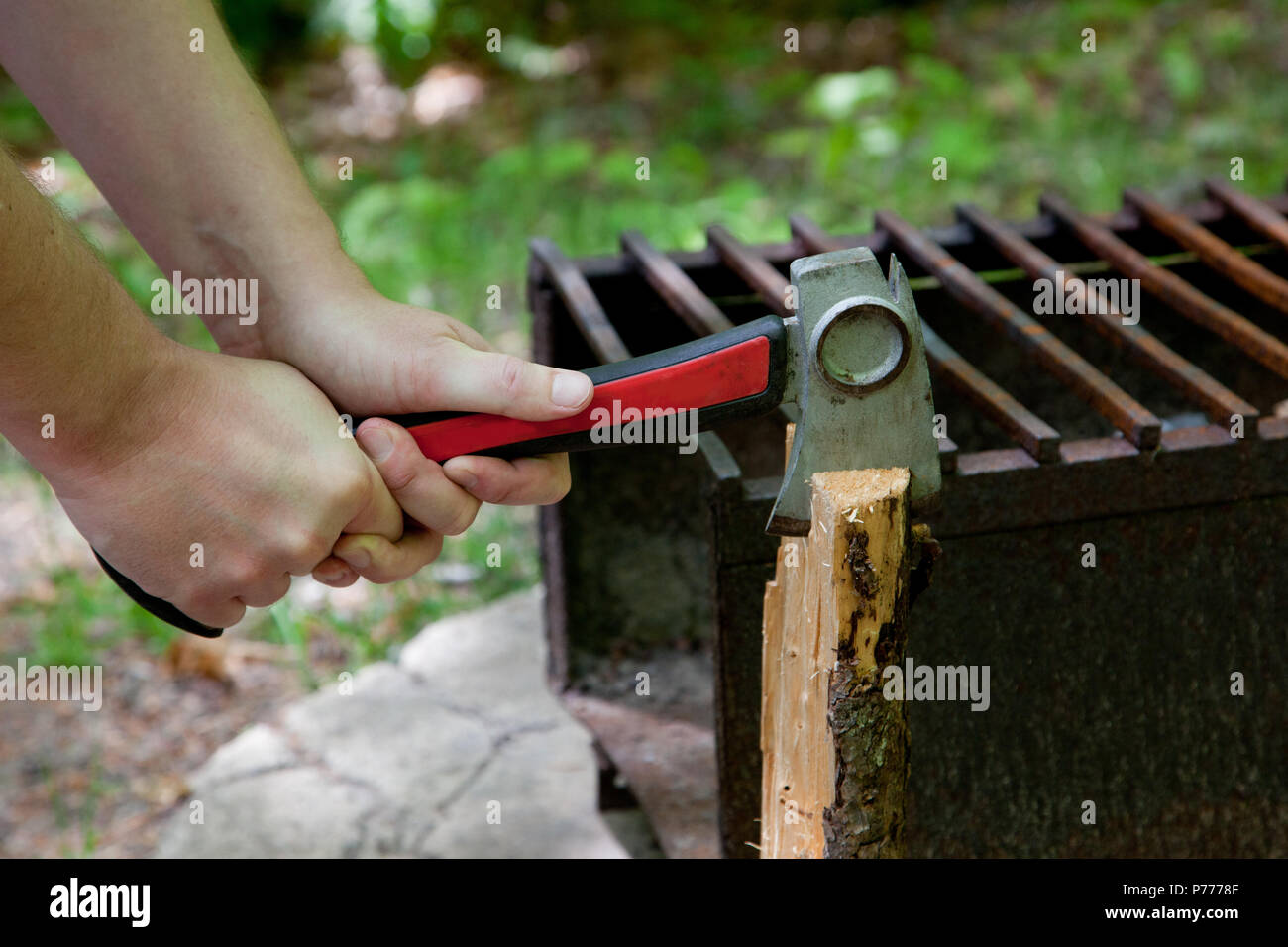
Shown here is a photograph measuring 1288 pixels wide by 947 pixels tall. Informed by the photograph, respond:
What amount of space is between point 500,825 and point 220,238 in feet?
4.04

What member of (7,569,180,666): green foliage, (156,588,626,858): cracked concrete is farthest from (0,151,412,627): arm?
(7,569,180,666): green foliage

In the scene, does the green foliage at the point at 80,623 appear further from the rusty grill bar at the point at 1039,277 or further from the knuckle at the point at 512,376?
the knuckle at the point at 512,376

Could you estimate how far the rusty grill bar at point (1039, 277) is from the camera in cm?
154

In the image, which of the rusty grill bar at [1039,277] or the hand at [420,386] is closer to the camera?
the hand at [420,386]

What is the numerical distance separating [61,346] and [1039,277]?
1.35 metres

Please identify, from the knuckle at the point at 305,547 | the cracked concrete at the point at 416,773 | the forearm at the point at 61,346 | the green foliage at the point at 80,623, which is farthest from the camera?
the green foliage at the point at 80,623

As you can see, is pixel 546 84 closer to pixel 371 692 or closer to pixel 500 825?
pixel 371 692

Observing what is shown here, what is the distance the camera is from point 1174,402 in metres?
2.40

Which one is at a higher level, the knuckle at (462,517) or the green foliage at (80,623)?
the green foliage at (80,623)

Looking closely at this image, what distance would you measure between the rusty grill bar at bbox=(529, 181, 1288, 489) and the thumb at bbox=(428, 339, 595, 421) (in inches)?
14.5

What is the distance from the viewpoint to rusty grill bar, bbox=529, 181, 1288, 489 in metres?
1.54

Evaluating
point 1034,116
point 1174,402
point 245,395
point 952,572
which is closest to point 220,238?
point 245,395

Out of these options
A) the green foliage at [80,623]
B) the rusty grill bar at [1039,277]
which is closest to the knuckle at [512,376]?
the rusty grill bar at [1039,277]

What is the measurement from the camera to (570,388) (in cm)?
123
